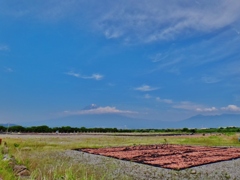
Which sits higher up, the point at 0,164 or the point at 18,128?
the point at 18,128

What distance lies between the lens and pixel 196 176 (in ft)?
36.6

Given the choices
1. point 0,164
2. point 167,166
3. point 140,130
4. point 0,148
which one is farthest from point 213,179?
point 140,130

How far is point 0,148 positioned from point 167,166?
7.90 m

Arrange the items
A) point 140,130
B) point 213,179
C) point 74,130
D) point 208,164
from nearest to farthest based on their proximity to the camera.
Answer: point 213,179
point 208,164
point 74,130
point 140,130

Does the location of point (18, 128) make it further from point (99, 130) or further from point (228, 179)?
point (228, 179)

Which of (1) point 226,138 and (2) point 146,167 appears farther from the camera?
(1) point 226,138

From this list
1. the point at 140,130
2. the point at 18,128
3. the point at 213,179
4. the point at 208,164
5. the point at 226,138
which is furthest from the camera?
the point at 140,130

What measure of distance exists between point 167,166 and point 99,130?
142 feet

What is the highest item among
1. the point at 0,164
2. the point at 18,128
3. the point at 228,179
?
the point at 18,128

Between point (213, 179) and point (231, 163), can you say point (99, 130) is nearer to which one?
point (231, 163)

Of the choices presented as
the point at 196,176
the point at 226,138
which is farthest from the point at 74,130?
the point at 196,176

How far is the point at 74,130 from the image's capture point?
52188 millimetres

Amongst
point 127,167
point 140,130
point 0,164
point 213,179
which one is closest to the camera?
point 0,164

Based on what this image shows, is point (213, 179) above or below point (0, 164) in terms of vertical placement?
below
